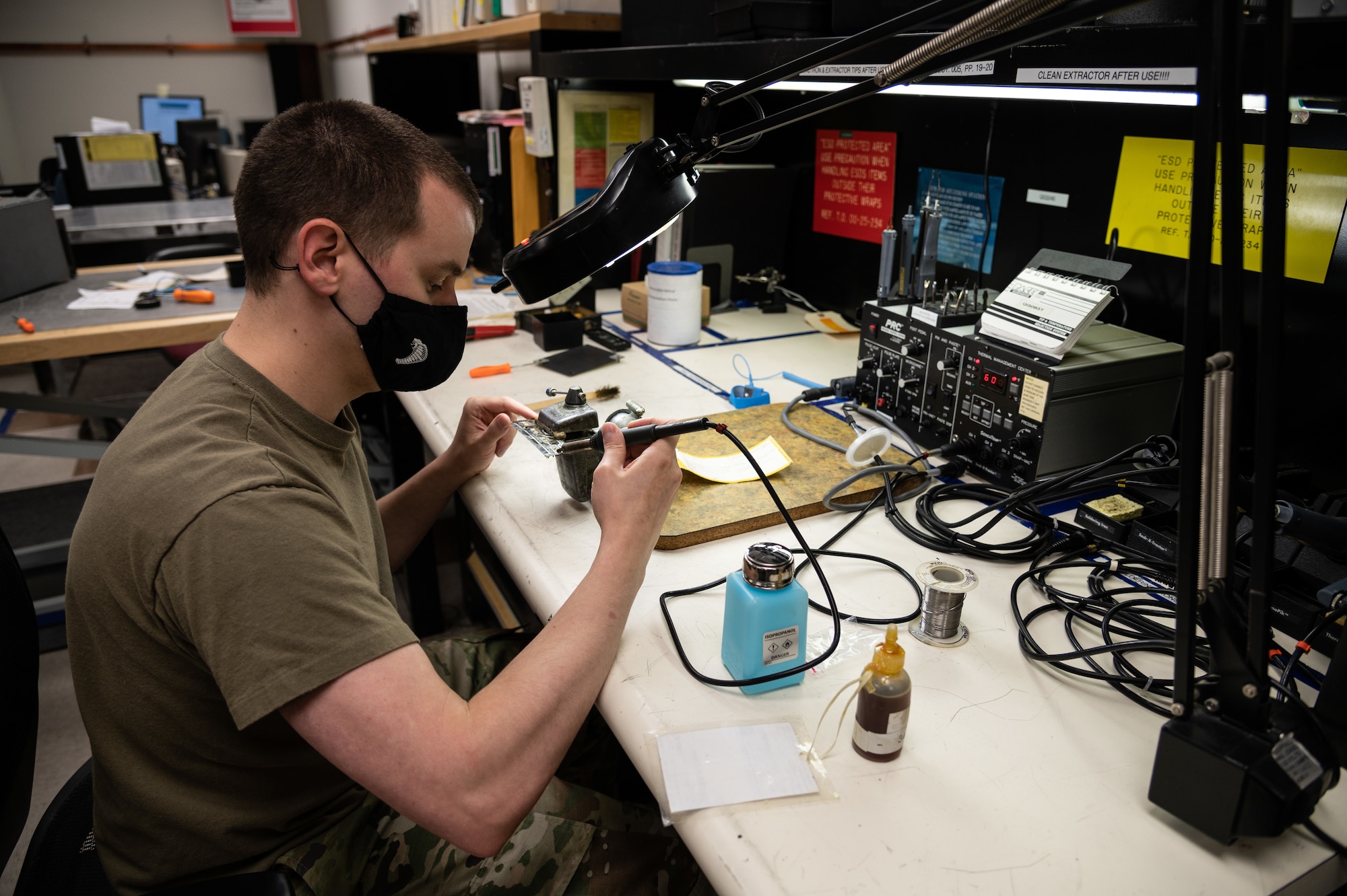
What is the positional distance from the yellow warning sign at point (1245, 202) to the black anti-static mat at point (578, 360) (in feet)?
3.20

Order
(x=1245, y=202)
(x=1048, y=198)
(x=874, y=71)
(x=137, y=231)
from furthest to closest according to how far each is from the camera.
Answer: (x=137, y=231) → (x=1048, y=198) → (x=874, y=71) → (x=1245, y=202)

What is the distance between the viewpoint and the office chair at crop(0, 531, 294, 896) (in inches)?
33.1

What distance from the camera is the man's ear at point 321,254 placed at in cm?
83

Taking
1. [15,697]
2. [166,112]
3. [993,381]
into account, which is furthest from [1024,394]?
[166,112]

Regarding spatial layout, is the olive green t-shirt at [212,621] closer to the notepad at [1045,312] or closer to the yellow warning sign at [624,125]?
the notepad at [1045,312]

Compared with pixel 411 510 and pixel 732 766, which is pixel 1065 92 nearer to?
pixel 732 766

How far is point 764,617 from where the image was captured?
2.48 feet

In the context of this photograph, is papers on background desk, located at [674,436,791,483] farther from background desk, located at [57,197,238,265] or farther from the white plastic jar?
background desk, located at [57,197,238,265]

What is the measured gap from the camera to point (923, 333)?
128 cm

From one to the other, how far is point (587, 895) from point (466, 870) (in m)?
0.13

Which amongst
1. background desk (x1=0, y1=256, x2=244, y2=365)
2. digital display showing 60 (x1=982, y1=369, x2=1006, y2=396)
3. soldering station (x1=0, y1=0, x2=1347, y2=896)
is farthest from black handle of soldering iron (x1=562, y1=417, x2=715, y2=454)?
background desk (x1=0, y1=256, x2=244, y2=365)

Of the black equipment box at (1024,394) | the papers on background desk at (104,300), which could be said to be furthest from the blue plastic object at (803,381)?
the papers on background desk at (104,300)

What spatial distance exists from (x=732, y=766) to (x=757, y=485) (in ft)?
1.68

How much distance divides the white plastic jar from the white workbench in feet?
2.65
